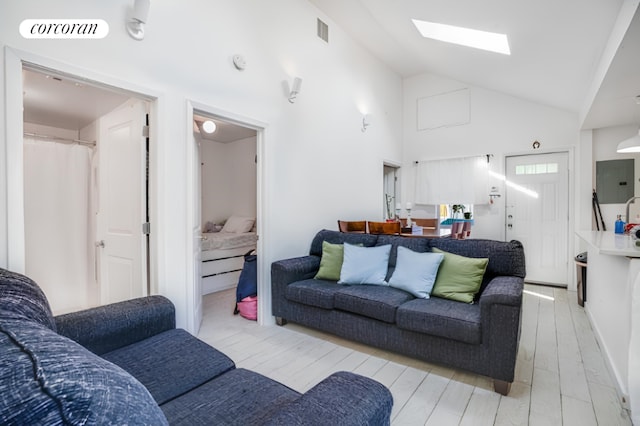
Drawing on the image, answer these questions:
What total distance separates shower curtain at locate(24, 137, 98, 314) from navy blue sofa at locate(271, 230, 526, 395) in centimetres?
233

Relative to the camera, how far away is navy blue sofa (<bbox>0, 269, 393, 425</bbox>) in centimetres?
40

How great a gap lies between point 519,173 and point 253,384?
16.9 ft

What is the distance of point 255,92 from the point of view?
312 cm

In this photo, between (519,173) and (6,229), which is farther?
(519,173)

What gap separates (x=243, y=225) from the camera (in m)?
5.50

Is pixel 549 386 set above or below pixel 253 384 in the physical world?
below

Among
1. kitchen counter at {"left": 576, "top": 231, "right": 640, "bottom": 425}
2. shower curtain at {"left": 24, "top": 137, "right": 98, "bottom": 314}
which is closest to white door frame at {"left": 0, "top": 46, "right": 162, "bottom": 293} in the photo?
shower curtain at {"left": 24, "top": 137, "right": 98, "bottom": 314}

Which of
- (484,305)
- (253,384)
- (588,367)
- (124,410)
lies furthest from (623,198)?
(124,410)

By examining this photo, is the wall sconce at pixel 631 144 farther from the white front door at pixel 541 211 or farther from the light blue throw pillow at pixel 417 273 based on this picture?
the light blue throw pillow at pixel 417 273

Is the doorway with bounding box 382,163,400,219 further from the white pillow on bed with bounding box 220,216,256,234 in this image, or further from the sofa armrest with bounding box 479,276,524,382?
the sofa armrest with bounding box 479,276,524,382

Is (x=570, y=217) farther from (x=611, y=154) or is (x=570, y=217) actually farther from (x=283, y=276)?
(x=283, y=276)

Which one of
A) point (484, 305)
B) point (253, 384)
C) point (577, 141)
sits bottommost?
point (253, 384)

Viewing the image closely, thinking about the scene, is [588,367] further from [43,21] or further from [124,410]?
[43,21]

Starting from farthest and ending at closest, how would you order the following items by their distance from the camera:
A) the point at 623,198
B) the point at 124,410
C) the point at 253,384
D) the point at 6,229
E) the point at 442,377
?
the point at 623,198 < the point at 442,377 < the point at 6,229 < the point at 253,384 < the point at 124,410
